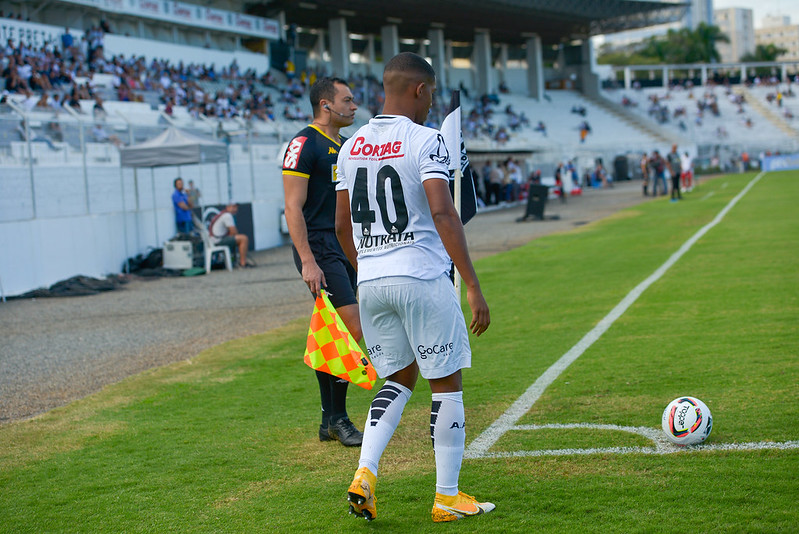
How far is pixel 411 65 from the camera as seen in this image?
3623mm

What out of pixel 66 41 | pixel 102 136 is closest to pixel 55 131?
pixel 102 136

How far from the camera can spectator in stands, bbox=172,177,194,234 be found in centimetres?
1845

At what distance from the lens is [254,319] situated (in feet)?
35.7

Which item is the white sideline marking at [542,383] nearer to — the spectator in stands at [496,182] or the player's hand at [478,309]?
the player's hand at [478,309]

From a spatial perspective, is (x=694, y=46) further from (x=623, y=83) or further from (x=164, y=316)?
(x=164, y=316)

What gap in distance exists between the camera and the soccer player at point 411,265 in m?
3.49

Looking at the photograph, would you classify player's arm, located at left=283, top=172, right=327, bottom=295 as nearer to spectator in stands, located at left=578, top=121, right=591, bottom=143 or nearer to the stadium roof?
the stadium roof

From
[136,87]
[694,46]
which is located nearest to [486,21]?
[136,87]

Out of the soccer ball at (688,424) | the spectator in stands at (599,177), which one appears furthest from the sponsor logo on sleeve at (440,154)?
the spectator in stands at (599,177)

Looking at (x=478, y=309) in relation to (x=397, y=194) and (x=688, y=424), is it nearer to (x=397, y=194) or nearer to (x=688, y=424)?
(x=397, y=194)

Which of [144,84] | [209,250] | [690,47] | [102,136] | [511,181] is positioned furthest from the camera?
[690,47]

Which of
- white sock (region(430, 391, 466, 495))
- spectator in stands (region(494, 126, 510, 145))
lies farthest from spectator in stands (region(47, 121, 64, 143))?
spectator in stands (region(494, 126, 510, 145))

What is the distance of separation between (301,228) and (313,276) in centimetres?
33

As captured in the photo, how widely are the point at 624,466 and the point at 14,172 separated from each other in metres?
13.4
